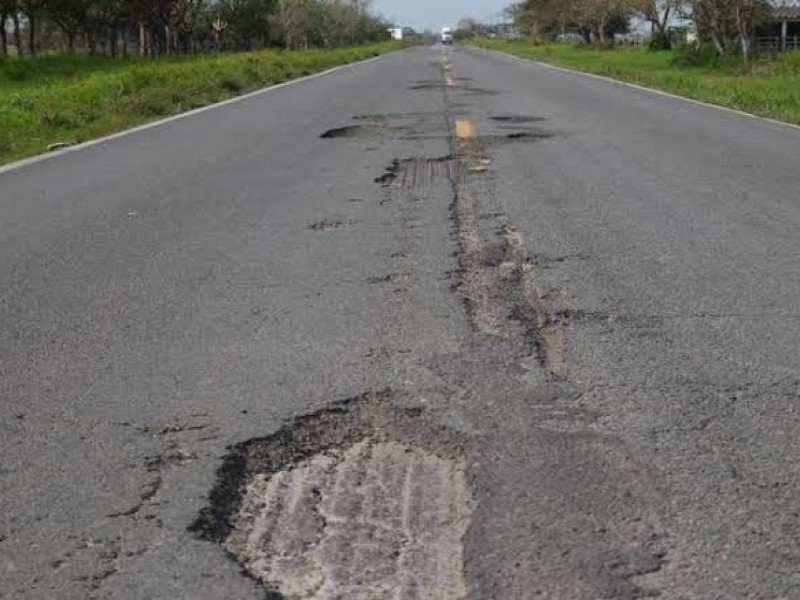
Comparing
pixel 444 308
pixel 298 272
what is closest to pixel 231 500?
pixel 444 308

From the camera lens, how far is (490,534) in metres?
2.36

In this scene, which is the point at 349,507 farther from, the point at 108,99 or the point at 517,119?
the point at 108,99

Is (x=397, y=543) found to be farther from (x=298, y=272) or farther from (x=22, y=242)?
(x=22, y=242)

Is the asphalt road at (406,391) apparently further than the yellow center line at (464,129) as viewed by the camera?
No

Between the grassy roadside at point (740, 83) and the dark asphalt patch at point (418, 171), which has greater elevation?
the grassy roadside at point (740, 83)

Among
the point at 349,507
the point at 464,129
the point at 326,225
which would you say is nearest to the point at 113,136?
the point at 464,129

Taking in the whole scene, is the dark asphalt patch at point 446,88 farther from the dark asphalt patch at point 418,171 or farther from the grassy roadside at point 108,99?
the dark asphalt patch at point 418,171

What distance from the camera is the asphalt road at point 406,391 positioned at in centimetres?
228

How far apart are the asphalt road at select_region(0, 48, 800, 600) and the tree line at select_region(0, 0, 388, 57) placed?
33535 mm

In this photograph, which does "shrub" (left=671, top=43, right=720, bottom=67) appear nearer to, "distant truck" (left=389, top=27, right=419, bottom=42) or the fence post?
the fence post

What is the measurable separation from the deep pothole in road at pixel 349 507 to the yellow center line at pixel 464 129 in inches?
326

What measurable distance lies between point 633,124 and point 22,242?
878 centimetres

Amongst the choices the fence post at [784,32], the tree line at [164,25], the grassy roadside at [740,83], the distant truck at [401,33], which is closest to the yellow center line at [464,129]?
the grassy roadside at [740,83]

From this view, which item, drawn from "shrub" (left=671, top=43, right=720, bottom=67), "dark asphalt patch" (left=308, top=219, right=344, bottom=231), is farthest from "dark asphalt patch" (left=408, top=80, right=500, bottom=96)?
"dark asphalt patch" (left=308, top=219, right=344, bottom=231)
